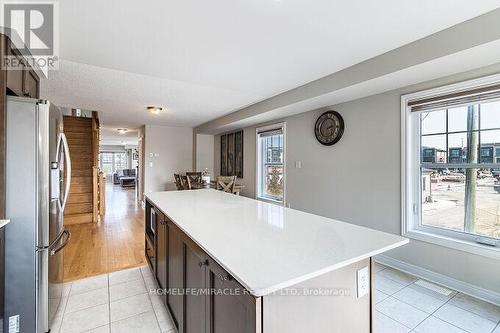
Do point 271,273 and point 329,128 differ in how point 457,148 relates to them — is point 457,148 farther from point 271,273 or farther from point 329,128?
point 271,273

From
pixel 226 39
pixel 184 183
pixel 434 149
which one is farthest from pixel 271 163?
pixel 226 39

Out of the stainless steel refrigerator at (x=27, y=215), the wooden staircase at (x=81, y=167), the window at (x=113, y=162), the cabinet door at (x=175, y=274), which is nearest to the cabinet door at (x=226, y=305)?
the cabinet door at (x=175, y=274)

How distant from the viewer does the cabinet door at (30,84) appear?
1.94 meters

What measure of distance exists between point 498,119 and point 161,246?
3.21 metres

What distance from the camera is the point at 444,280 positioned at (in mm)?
2385

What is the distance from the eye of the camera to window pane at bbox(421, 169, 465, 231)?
2.44 meters

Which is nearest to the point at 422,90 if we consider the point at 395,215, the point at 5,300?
the point at 395,215

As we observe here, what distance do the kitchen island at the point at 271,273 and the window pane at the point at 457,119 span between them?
1.98 m

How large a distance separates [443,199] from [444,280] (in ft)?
2.70

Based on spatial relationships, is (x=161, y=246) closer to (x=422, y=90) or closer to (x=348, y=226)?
(x=348, y=226)

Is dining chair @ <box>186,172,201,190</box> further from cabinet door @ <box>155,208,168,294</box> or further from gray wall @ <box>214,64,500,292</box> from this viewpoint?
cabinet door @ <box>155,208,168,294</box>

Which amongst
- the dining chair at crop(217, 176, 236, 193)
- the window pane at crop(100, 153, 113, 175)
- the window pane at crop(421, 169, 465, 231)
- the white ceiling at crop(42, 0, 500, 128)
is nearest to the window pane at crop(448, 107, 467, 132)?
the window pane at crop(421, 169, 465, 231)

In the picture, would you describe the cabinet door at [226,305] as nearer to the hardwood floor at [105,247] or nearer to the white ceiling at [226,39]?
the white ceiling at [226,39]

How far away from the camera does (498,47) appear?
1.76 metres
